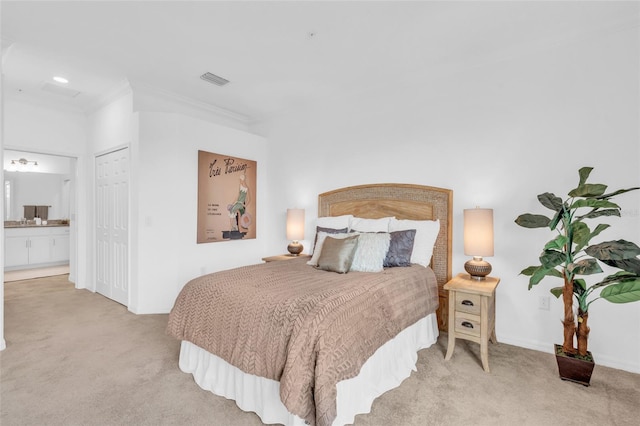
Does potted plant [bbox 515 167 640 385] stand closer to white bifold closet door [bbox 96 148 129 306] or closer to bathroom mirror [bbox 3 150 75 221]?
white bifold closet door [bbox 96 148 129 306]

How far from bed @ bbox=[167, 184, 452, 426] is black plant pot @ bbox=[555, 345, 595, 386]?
0.94 m

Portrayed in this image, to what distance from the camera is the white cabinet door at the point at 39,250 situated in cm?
610

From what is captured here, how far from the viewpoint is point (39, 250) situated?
619cm

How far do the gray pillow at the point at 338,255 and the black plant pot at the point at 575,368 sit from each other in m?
1.67

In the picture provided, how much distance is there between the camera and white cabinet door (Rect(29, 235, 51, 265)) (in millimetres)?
6098

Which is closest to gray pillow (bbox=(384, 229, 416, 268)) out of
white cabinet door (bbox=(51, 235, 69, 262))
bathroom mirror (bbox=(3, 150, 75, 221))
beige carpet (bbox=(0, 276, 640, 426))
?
beige carpet (bbox=(0, 276, 640, 426))

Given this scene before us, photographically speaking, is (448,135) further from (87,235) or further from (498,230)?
(87,235)

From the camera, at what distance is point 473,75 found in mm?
3102

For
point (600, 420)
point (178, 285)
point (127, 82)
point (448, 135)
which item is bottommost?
point (600, 420)

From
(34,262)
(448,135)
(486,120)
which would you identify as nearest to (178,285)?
(448,135)

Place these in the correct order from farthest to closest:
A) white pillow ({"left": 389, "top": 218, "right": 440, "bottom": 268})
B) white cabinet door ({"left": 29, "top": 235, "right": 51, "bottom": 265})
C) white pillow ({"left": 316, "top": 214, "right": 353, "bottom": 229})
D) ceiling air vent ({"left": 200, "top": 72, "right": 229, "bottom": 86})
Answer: white cabinet door ({"left": 29, "top": 235, "right": 51, "bottom": 265})
white pillow ({"left": 316, "top": 214, "right": 353, "bottom": 229})
ceiling air vent ({"left": 200, "top": 72, "right": 229, "bottom": 86})
white pillow ({"left": 389, "top": 218, "right": 440, "bottom": 268})

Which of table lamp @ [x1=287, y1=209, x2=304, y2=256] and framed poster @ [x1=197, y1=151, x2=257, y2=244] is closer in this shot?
framed poster @ [x1=197, y1=151, x2=257, y2=244]

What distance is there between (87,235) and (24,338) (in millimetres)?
2004

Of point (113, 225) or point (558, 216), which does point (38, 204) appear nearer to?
point (113, 225)
